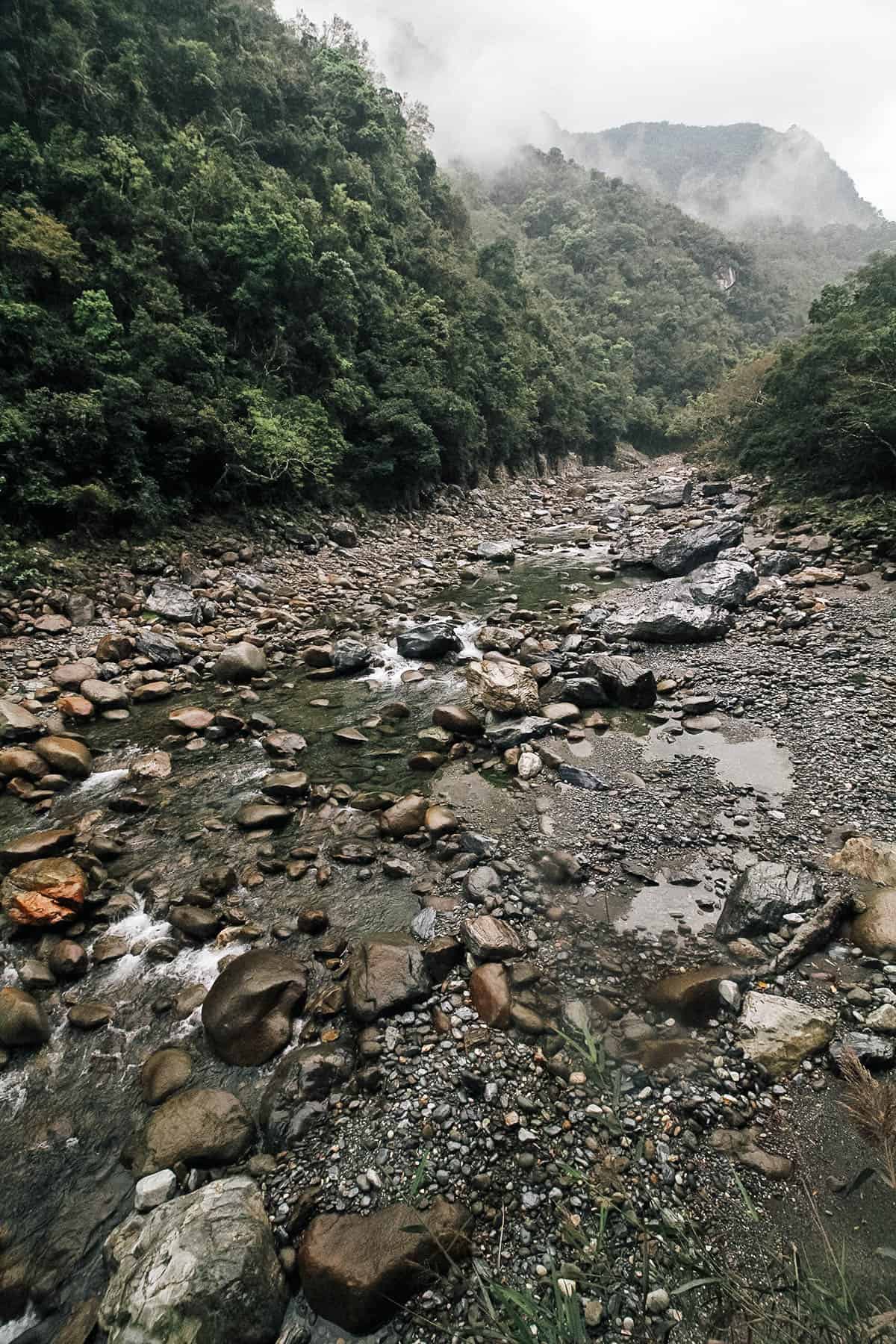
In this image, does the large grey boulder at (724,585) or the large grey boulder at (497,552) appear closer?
the large grey boulder at (724,585)

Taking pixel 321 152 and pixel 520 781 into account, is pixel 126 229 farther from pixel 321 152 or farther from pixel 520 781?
pixel 520 781

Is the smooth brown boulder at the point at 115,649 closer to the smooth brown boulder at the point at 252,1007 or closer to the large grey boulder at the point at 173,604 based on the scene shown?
the large grey boulder at the point at 173,604

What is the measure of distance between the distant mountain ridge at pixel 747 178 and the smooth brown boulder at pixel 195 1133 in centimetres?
21285

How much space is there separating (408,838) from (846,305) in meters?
26.4

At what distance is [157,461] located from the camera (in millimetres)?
14008

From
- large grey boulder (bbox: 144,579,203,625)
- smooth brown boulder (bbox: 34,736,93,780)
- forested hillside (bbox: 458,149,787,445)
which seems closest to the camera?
smooth brown boulder (bbox: 34,736,93,780)

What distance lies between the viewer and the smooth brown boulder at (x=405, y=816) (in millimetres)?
5973

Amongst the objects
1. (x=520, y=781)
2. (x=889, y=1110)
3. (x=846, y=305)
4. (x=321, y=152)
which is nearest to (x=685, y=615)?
Result: (x=520, y=781)

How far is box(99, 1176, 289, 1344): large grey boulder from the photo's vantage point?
8.00ft

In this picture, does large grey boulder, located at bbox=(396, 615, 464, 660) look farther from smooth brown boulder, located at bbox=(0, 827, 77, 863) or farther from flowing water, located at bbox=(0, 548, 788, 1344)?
smooth brown boulder, located at bbox=(0, 827, 77, 863)

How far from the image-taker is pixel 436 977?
427cm

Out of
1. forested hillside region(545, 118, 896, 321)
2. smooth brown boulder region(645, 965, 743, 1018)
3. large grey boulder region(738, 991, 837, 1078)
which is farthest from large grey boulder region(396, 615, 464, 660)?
forested hillside region(545, 118, 896, 321)

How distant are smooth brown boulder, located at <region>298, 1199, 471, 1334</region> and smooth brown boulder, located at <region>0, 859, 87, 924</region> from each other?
3441mm

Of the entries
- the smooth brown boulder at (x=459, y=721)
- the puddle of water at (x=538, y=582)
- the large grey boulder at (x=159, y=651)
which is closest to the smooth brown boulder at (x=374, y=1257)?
the smooth brown boulder at (x=459, y=721)
